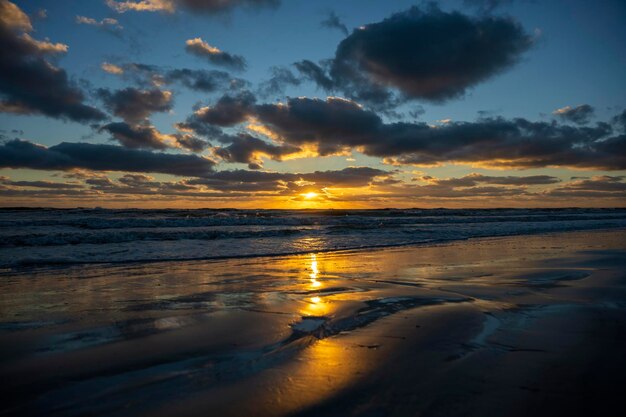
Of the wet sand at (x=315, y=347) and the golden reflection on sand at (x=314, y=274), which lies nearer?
the wet sand at (x=315, y=347)

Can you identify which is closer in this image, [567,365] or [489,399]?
[489,399]

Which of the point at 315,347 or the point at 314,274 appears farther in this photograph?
the point at 314,274

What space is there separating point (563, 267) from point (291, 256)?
756 cm

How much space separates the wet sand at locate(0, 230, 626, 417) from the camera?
8.72 ft

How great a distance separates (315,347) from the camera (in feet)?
12.3

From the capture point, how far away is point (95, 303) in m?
5.80

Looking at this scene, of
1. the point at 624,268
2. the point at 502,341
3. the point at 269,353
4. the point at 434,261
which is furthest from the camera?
the point at 434,261

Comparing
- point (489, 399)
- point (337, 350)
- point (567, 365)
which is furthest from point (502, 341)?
point (337, 350)

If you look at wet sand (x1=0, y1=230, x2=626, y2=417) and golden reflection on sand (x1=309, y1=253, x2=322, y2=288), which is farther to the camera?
golden reflection on sand (x1=309, y1=253, x2=322, y2=288)

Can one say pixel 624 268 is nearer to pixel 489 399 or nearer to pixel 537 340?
pixel 537 340

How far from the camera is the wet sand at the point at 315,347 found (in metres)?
2.66

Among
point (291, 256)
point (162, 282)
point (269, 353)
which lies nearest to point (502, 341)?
point (269, 353)

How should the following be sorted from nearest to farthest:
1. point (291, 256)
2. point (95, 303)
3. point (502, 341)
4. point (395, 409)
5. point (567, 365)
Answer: point (395, 409), point (567, 365), point (502, 341), point (95, 303), point (291, 256)

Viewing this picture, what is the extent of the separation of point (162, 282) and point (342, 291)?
366cm
